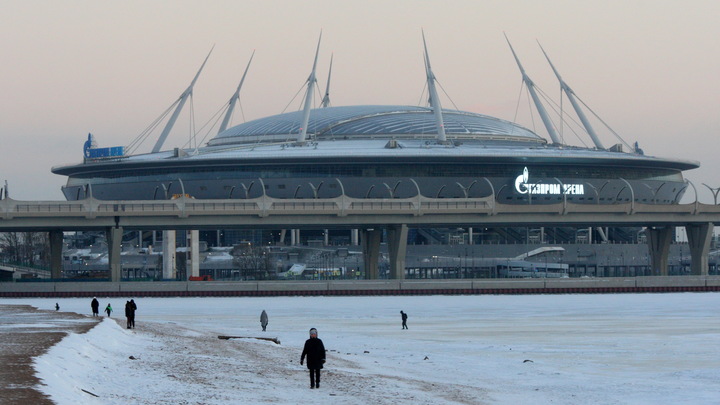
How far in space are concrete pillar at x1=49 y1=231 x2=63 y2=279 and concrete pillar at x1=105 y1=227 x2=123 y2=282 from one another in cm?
961

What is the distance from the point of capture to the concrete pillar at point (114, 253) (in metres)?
125

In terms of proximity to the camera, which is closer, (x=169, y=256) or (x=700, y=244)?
(x=700, y=244)

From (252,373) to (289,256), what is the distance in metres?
149

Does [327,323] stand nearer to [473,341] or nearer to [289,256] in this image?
[473,341]

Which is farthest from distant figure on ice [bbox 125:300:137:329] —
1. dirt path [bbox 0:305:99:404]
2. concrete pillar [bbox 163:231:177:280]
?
concrete pillar [bbox 163:231:177:280]

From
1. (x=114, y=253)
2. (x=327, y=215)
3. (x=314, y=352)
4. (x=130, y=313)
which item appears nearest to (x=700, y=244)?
(x=327, y=215)

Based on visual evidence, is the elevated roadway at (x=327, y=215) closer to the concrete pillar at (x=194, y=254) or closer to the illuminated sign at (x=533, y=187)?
the concrete pillar at (x=194, y=254)

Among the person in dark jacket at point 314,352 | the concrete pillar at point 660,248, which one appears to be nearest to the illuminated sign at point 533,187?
the concrete pillar at point 660,248

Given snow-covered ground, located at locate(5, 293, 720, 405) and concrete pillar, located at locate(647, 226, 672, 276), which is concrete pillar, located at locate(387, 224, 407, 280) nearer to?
concrete pillar, located at locate(647, 226, 672, 276)

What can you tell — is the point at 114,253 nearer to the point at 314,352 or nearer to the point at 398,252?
the point at 398,252

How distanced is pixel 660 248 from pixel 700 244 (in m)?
6.02

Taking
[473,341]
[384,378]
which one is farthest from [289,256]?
[384,378]

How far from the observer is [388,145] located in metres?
195

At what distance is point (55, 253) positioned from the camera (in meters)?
139
